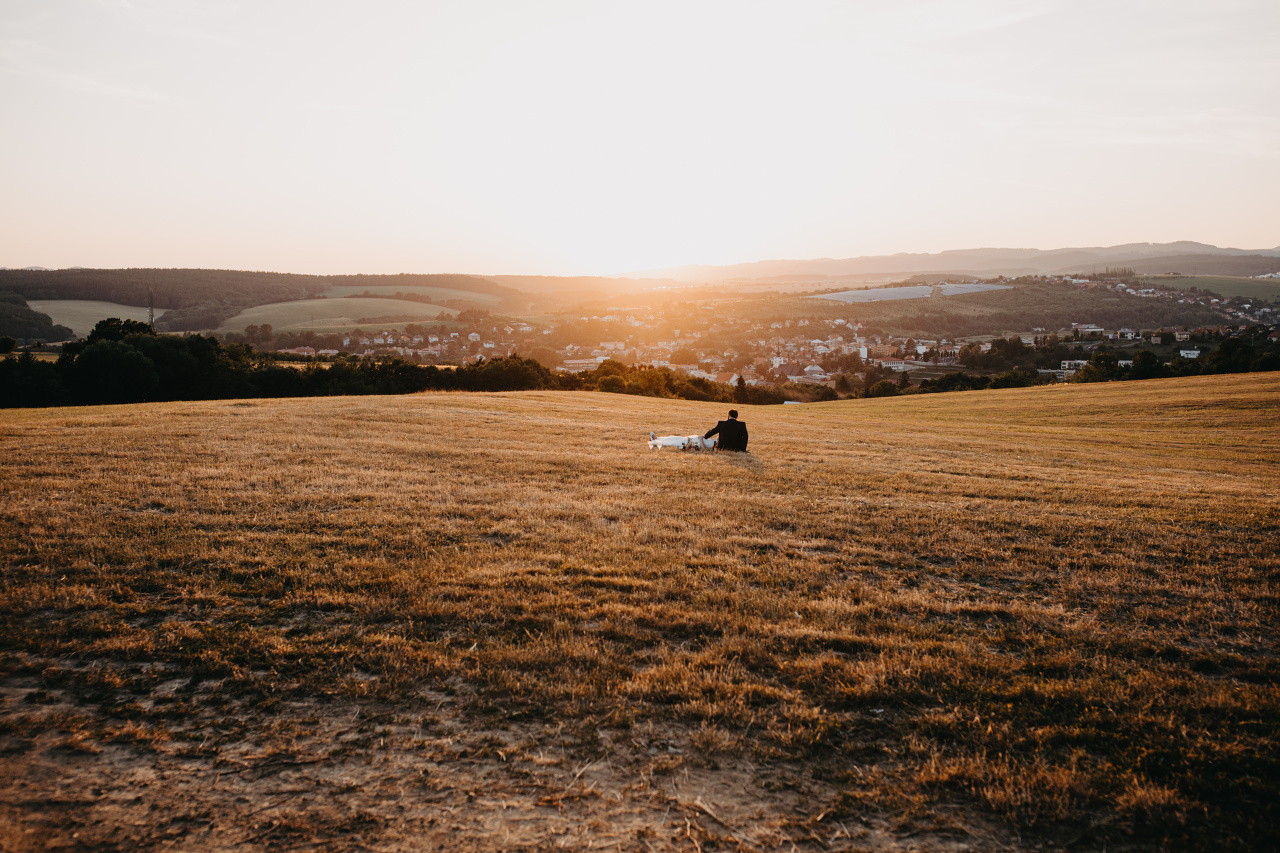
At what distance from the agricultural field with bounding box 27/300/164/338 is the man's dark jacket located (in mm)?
117484

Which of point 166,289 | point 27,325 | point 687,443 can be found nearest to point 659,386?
point 687,443

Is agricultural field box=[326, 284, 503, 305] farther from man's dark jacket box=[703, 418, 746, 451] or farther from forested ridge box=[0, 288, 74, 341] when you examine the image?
man's dark jacket box=[703, 418, 746, 451]

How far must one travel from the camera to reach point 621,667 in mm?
5141

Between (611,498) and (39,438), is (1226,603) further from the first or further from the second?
(39,438)

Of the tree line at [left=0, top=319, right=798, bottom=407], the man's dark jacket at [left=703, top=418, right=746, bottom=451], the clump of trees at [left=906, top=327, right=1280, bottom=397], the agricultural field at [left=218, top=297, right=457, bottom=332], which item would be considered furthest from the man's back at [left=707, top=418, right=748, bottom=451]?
the agricultural field at [left=218, top=297, right=457, bottom=332]

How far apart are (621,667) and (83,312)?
153 meters

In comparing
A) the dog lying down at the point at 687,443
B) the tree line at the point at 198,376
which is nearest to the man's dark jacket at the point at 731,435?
the dog lying down at the point at 687,443

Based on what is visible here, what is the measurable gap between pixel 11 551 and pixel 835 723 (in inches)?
384

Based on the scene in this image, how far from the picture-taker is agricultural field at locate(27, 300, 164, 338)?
10247cm

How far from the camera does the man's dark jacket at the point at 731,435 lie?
674 inches

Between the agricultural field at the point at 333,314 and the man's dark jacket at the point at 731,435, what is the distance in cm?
12932

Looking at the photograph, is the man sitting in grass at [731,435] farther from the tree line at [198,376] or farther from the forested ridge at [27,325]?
the forested ridge at [27,325]

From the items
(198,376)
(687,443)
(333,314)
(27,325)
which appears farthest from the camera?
(333,314)

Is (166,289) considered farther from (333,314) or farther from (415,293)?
(415,293)
